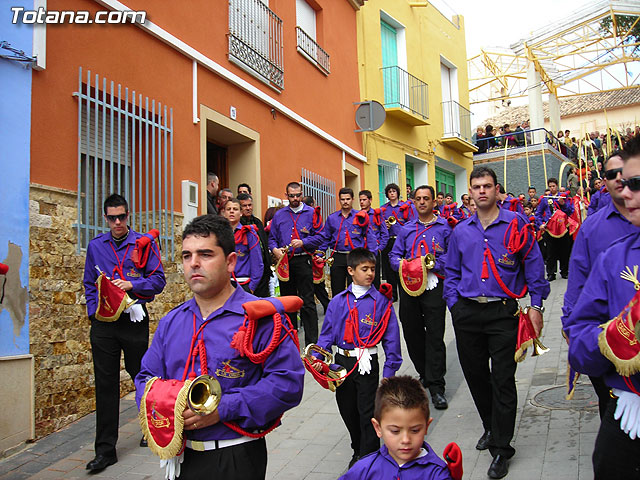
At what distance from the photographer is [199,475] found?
2643mm

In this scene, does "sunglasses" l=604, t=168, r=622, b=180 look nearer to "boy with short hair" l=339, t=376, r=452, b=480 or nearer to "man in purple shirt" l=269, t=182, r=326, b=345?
"boy with short hair" l=339, t=376, r=452, b=480

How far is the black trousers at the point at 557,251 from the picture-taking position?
13734mm

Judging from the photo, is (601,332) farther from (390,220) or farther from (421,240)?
(390,220)

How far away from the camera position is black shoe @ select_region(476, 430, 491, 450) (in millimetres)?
5062

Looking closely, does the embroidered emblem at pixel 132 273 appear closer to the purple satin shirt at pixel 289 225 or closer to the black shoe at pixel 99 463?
the black shoe at pixel 99 463

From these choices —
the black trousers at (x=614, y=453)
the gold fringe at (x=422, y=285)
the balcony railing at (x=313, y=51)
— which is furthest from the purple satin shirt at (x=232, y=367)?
the balcony railing at (x=313, y=51)

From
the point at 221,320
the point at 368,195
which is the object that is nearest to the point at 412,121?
the point at 368,195

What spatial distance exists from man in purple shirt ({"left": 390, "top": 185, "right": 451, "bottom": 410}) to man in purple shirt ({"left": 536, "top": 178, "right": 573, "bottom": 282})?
766 cm

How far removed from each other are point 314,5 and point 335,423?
10351 mm

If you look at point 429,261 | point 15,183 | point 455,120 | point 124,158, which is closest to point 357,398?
point 429,261

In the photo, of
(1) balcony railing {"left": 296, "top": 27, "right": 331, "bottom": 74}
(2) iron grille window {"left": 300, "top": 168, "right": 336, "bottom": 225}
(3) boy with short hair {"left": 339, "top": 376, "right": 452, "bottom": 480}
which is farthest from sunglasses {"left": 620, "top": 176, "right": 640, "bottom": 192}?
(1) balcony railing {"left": 296, "top": 27, "right": 331, "bottom": 74}

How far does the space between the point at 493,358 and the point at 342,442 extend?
1707mm

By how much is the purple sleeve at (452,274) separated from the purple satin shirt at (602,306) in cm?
235

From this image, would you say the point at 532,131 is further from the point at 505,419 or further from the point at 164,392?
the point at 164,392
